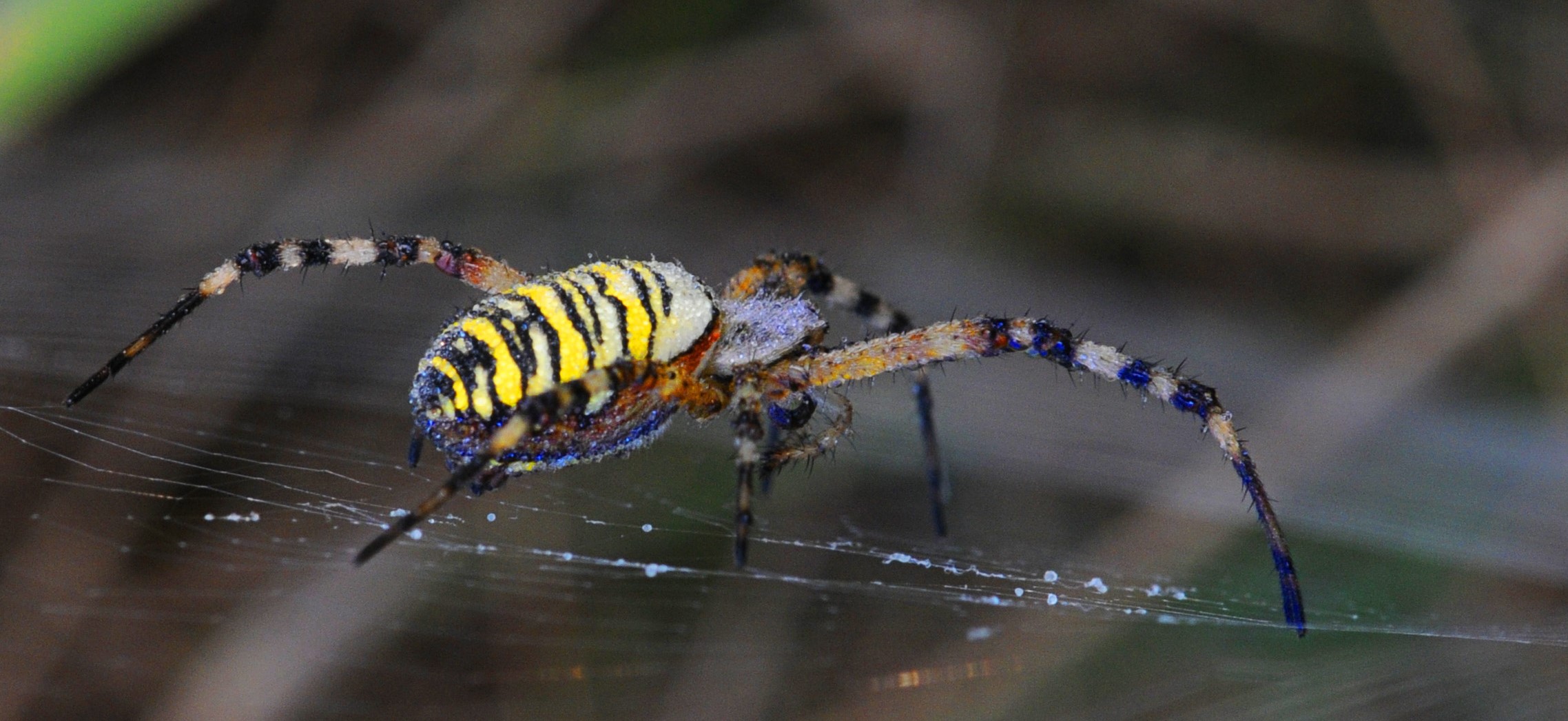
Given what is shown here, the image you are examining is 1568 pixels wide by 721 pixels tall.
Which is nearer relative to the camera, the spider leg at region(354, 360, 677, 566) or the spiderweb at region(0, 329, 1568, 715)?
the spider leg at region(354, 360, 677, 566)

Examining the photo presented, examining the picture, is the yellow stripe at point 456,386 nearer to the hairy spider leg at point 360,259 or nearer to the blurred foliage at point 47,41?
the hairy spider leg at point 360,259

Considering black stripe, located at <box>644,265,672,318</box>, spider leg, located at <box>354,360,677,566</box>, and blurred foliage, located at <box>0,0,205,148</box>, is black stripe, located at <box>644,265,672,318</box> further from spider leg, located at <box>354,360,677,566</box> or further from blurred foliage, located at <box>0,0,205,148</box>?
blurred foliage, located at <box>0,0,205,148</box>

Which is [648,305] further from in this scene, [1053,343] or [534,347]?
[1053,343]

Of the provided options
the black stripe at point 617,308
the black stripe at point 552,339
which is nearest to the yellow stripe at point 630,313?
the black stripe at point 617,308

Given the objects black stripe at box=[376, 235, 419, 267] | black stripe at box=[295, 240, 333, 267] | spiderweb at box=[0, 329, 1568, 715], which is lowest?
spiderweb at box=[0, 329, 1568, 715]

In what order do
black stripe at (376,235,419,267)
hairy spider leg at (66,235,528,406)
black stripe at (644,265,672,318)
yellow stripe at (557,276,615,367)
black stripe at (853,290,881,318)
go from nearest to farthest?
1. yellow stripe at (557,276,615,367)
2. black stripe at (644,265,672,318)
3. hairy spider leg at (66,235,528,406)
4. black stripe at (376,235,419,267)
5. black stripe at (853,290,881,318)

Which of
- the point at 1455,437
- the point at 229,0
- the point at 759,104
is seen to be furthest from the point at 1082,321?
the point at 229,0

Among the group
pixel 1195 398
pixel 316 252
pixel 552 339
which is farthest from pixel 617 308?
pixel 1195 398

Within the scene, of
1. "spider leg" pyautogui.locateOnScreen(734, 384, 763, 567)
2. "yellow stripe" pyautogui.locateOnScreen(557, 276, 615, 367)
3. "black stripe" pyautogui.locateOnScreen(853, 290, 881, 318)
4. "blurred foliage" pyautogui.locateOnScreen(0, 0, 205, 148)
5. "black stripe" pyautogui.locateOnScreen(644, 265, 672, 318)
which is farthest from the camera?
"black stripe" pyautogui.locateOnScreen(853, 290, 881, 318)

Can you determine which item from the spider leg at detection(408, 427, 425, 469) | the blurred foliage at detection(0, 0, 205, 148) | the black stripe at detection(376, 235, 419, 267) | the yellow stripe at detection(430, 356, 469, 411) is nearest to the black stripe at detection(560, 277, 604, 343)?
the yellow stripe at detection(430, 356, 469, 411)
